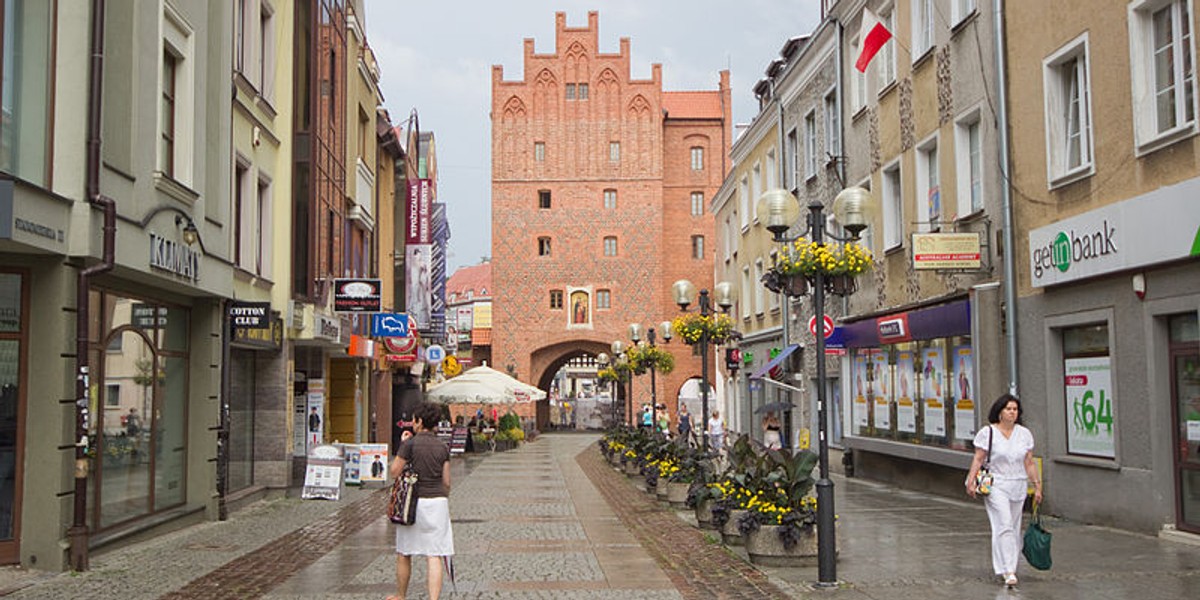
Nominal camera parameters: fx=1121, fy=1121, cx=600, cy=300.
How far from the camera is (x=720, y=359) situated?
44531 mm

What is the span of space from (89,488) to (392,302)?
2186 centimetres

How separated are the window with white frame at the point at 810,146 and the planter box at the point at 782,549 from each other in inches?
667

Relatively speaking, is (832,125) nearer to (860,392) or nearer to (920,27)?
(920,27)

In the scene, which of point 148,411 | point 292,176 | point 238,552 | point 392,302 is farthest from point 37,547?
point 392,302

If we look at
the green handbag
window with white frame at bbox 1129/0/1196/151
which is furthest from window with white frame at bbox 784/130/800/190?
the green handbag

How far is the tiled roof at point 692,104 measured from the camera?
6175cm

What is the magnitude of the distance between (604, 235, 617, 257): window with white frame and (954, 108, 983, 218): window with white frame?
4242cm

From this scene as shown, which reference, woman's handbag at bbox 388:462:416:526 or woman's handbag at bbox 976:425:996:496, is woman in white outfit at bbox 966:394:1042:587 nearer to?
woman's handbag at bbox 976:425:996:496

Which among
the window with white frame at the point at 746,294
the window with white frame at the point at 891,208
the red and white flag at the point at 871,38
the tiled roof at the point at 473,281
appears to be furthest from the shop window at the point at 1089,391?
the tiled roof at the point at 473,281

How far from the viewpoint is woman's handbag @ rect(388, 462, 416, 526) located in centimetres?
854

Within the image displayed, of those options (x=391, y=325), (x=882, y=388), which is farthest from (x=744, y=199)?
(x=882, y=388)

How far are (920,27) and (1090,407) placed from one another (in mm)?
8188

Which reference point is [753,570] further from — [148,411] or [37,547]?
[148,411]

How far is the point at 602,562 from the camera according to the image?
11469 millimetres
